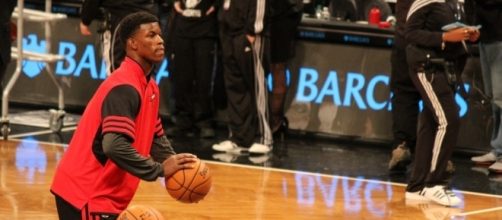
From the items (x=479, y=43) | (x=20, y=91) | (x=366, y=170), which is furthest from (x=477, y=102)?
(x=20, y=91)

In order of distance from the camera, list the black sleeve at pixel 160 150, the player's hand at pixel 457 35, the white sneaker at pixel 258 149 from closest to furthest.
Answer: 1. the black sleeve at pixel 160 150
2. the player's hand at pixel 457 35
3. the white sneaker at pixel 258 149

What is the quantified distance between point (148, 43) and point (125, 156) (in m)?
0.66

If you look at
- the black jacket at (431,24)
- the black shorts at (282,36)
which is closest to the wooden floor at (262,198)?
the black jacket at (431,24)

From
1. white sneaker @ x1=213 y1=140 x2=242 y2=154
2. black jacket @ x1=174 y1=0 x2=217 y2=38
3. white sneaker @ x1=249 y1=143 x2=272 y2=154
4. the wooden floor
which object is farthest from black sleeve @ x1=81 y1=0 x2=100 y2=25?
white sneaker @ x1=249 y1=143 x2=272 y2=154

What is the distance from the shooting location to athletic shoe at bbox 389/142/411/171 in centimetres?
1080

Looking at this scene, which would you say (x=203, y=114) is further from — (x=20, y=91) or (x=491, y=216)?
(x=491, y=216)

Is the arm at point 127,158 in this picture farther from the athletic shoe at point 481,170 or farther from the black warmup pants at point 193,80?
the black warmup pants at point 193,80

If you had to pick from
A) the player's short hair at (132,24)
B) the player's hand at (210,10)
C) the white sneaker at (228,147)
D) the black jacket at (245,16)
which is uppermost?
the player's short hair at (132,24)

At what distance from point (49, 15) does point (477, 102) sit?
436 cm

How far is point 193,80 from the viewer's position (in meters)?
12.2

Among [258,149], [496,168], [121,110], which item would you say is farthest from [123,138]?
[496,168]

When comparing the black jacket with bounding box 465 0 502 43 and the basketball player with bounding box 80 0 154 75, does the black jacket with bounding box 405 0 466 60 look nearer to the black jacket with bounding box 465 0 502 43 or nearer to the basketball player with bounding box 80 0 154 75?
the black jacket with bounding box 465 0 502 43

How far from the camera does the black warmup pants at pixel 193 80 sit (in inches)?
472

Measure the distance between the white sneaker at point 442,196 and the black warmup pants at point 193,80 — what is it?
3346 mm
